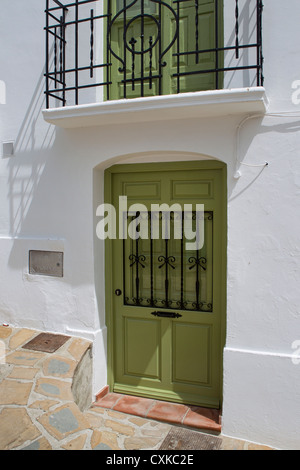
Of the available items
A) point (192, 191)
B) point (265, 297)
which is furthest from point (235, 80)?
point (265, 297)

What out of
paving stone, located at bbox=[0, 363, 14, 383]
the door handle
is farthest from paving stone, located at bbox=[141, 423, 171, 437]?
paving stone, located at bbox=[0, 363, 14, 383]

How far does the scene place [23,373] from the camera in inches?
133

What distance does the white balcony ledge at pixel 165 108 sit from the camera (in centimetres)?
294

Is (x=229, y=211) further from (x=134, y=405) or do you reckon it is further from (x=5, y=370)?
(x=5, y=370)

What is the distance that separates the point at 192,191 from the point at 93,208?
3.44 ft

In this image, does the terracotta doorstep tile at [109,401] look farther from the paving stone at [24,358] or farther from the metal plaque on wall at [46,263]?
the metal plaque on wall at [46,263]

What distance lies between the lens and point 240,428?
3254mm

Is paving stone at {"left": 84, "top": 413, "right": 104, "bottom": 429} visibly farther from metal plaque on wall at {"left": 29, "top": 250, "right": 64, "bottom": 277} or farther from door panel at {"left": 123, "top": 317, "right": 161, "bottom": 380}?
metal plaque on wall at {"left": 29, "top": 250, "right": 64, "bottom": 277}

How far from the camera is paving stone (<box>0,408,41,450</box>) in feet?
8.57

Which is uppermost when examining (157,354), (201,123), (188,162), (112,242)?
(201,123)

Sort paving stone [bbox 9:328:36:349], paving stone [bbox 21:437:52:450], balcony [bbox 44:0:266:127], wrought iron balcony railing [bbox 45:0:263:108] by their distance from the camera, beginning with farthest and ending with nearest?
1. paving stone [bbox 9:328:36:349]
2. wrought iron balcony railing [bbox 45:0:263:108]
3. balcony [bbox 44:0:266:127]
4. paving stone [bbox 21:437:52:450]

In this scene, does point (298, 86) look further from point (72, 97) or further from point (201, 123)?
point (72, 97)

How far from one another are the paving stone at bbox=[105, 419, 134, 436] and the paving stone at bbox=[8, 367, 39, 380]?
0.85 metres

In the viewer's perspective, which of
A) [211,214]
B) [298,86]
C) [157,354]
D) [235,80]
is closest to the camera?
[298,86]
